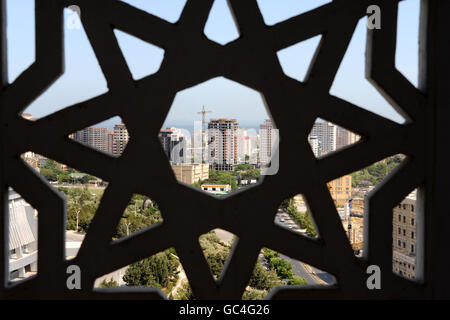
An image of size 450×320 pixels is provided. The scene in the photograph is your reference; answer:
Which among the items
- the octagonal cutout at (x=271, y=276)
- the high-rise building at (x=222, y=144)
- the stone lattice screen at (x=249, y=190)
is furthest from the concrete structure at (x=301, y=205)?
the octagonal cutout at (x=271, y=276)

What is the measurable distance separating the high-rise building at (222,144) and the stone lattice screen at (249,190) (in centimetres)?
324

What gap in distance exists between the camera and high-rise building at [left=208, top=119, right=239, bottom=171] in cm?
475

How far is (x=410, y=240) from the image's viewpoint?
299 centimetres

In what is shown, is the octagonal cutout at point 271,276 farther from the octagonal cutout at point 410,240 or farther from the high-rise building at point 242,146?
the octagonal cutout at point 410,240

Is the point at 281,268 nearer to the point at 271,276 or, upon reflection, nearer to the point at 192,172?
the point at 271,276

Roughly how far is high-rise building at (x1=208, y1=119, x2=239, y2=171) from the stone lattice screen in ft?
10.6

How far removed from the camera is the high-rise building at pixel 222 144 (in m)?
4.75

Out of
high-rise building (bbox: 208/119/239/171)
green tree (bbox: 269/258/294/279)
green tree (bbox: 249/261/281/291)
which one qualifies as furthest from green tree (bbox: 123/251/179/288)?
high-rise building (bbox: 208/119/239/171)

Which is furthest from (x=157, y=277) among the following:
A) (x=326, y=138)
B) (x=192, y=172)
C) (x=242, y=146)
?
(x=326, y=138)

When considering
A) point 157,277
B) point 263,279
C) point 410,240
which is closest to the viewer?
point 410,240

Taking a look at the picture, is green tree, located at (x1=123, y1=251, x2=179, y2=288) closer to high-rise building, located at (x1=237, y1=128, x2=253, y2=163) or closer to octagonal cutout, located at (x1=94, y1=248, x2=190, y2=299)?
octagonal cutout, located at (x1=94, y1=248, x2=190, y2=299)

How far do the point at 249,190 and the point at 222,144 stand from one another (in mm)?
3663

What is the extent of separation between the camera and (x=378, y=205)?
1.40 m
